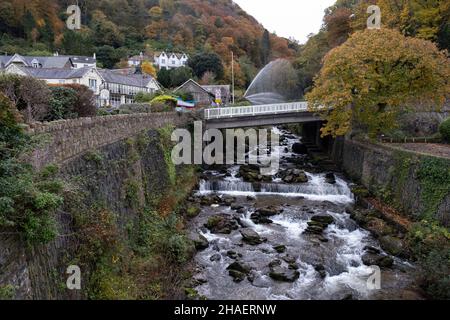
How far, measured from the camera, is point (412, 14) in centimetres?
3356

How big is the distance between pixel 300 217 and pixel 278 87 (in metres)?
42.0

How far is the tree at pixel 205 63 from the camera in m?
68.3

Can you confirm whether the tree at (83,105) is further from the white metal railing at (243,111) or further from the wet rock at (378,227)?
the wet rock at (378,227)

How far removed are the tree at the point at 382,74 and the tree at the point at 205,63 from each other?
152ft

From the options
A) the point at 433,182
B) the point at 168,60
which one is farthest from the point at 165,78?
the point at 433,182

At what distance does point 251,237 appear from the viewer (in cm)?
1734

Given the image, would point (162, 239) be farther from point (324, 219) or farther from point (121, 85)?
point (121, 85)

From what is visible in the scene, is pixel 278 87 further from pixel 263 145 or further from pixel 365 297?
pixel 365 297

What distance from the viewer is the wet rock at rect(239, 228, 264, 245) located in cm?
1714

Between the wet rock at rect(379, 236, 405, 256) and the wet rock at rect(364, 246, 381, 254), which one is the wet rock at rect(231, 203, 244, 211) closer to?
the wet rock at rect(364, 246, 381, 254)

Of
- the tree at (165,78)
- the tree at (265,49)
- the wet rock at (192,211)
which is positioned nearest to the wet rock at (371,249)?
the wet rock at (192,211)

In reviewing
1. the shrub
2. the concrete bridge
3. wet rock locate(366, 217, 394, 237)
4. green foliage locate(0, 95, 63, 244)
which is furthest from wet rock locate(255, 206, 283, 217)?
the shrub

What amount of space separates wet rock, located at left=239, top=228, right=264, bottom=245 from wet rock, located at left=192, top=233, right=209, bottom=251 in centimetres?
216
